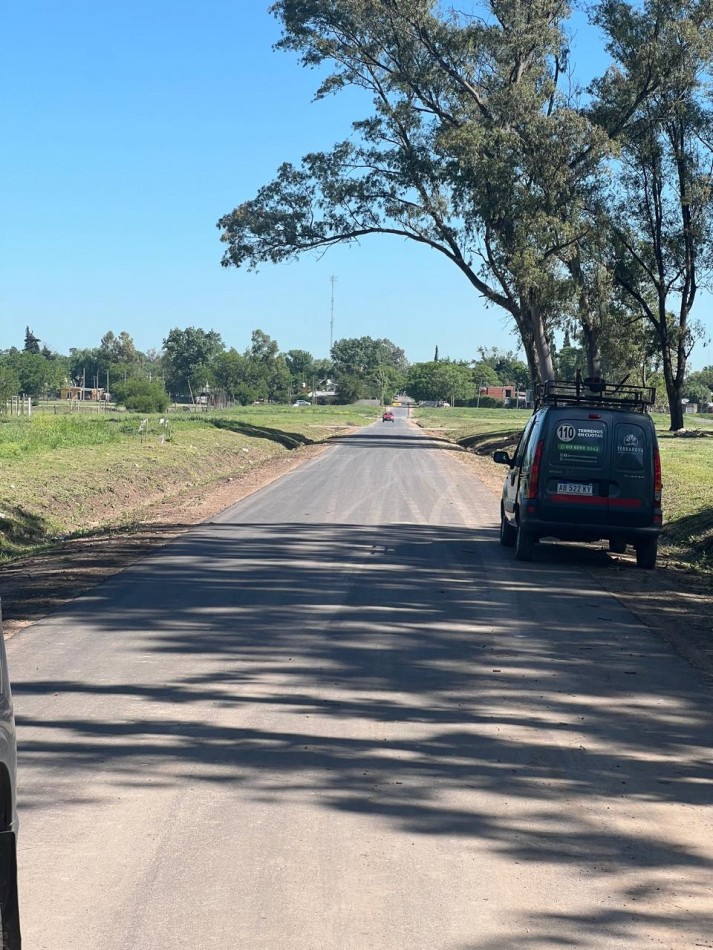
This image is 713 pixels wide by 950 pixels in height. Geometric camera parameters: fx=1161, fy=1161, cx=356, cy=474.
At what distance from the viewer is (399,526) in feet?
63.1

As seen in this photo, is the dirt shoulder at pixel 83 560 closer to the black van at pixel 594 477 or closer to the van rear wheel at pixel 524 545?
the van rear wheel at pixel 524 545

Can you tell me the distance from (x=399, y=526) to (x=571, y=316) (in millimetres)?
29253

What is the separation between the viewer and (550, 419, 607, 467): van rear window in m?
14.5

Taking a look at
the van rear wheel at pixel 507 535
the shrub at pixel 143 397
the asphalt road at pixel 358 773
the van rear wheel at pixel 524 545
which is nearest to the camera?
the asphalt road at pixel 358 773

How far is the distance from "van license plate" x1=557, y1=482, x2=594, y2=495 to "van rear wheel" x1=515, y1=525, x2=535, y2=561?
2.47ft

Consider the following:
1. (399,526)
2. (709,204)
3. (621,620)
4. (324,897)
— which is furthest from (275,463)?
(324,897)

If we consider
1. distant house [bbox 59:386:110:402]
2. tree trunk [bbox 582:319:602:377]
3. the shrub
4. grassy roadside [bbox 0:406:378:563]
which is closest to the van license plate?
grassy roadside [bbox 0:406:378:563]

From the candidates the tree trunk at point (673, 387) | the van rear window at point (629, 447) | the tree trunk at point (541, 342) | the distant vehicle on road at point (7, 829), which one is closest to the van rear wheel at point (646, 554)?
the van rear window at point (629, 447)

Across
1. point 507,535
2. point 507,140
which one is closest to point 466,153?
point 507,140

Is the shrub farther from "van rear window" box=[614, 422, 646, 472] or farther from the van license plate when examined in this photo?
"van rear window" box=[614, 422, 646, 472]

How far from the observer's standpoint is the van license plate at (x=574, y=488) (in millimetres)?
14453

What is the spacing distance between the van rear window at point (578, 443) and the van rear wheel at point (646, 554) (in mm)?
1267

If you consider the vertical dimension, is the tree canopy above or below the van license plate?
above

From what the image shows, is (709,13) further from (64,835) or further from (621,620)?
(64,835)
